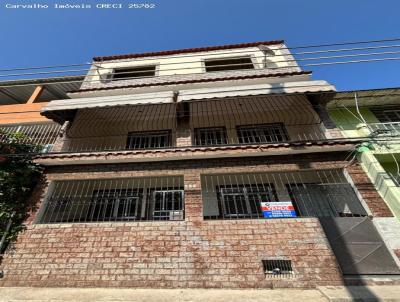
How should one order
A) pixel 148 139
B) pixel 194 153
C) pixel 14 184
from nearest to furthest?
1. pixel 14 184
2. pixel 194 153
3. pixel 148 139

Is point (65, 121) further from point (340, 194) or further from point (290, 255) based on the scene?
point (340, 194)

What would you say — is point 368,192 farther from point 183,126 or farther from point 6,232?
point 6,232

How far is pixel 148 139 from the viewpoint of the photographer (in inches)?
372

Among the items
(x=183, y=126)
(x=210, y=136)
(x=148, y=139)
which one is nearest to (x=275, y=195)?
(x=210, y=136)

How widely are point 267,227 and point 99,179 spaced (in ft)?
17.9

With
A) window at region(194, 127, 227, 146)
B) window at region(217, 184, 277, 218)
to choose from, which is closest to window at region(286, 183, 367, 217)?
window at region(217, 184, 277, 218)

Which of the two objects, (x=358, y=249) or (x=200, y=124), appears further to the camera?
(x=200, y=124)

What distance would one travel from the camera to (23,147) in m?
7.43

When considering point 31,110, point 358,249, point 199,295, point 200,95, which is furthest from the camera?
point 31,110

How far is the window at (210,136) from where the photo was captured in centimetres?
893

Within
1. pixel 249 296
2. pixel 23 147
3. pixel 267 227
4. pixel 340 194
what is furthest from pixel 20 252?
pixel 340 194

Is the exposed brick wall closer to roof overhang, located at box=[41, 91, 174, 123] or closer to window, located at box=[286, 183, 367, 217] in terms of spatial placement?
window, located at box=[286, 183, 367, 217]

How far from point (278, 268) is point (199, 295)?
197cm

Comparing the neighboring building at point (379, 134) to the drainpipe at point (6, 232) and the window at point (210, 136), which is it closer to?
the window at point (210, 136)
